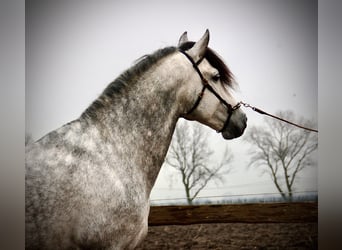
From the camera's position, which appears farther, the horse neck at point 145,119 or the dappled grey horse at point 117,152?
the horse neck at point 145,119

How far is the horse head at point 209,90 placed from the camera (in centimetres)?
188

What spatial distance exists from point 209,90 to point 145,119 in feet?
1.29

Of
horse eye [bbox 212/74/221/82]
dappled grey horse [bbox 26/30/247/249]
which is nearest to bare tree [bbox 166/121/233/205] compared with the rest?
dappled grey horse [bbox 26/30/247/249]

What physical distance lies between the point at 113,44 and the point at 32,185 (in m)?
0.95

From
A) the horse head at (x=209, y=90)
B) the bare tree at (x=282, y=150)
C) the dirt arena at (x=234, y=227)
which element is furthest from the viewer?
the bare tree at (x=282, y=150)

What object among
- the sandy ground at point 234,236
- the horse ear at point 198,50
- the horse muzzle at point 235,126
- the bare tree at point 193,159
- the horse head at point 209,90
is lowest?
the sandy ground at point 234,236

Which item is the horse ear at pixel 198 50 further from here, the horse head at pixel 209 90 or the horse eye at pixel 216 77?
the horse eye at pixel 216 77

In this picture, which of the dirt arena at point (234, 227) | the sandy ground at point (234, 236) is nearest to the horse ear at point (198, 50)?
the dirt arena at point (234, 227)

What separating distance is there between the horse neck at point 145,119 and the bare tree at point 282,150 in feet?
2.19

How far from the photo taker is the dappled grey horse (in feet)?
5.17

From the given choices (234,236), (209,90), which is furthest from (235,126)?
(234,236)

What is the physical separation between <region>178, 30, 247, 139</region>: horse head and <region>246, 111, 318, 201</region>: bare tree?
0.27 m

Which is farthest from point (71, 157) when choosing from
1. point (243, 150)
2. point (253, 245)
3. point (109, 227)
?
point (253, 245)

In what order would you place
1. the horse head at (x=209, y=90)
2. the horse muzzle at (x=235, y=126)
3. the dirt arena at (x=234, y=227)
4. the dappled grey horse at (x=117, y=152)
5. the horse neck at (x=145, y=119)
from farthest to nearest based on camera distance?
the dirt arena at (x=234, y=227), the horse muzzle at (x=235, y=126), the horse head at (x=209, y=90), the horse neck at (x=145, y=119), the dappled grey horse at (x=117, y=152)
